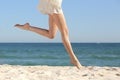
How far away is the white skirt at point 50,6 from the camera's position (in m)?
5.42

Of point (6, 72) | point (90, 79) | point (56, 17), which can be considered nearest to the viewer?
point (56, 17)

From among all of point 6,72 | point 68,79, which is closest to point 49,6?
point 68,79

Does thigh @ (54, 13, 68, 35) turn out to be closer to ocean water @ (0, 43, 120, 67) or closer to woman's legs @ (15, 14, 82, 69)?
woman's legs @ (15, 14, 82, 69)

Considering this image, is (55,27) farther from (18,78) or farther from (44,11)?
(18,78)

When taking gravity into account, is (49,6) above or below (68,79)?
above

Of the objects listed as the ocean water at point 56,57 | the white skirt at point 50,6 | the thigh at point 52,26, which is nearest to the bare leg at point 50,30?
the thigh at point 52,26

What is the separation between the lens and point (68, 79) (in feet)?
32.1

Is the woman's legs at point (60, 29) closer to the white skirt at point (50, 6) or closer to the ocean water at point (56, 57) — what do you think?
the white skirt at point (50, 6)

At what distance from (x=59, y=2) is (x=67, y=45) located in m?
0.65

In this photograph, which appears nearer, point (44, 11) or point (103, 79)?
point (44, 11)

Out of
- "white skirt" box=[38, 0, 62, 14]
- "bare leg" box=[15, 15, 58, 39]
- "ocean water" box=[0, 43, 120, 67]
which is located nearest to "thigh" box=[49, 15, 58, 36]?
"bare leg" box=[15, 15, 58, 39]

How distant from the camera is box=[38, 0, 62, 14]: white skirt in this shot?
17.8 ft

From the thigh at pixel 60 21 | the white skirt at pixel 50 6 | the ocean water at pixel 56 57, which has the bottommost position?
the ocean water at pixel 56 57

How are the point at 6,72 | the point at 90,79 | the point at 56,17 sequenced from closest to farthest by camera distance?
1. the point at 56,17
2. the point at 90,79
3. the point at 6,72
